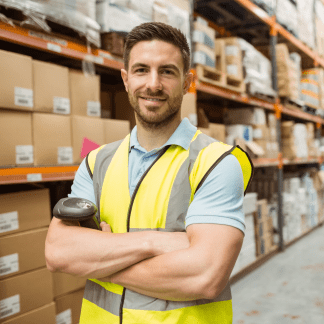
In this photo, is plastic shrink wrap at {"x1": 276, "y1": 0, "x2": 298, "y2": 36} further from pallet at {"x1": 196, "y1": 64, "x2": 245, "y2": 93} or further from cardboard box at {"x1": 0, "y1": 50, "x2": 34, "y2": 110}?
cardboard box at {"x1": 0, "y1": 50, "x2": 34, "y2": 110}

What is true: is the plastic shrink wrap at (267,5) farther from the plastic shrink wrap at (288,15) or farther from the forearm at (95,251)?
the forearm at (95,251)

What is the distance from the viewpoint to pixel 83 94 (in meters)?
2.10

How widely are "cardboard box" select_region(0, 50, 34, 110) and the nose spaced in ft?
2.94

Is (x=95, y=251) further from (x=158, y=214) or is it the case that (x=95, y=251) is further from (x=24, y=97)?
(x=24, y=97)

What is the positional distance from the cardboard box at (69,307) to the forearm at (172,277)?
3.88ft

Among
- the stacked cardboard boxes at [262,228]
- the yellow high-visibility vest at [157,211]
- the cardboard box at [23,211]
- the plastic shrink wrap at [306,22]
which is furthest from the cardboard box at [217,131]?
the plastic shrink wrap at [306,22]

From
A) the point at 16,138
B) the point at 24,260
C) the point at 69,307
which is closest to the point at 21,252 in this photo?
the point at 24,260

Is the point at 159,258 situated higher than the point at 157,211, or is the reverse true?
the point at 157,211

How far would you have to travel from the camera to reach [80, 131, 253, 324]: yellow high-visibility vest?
1.05 m

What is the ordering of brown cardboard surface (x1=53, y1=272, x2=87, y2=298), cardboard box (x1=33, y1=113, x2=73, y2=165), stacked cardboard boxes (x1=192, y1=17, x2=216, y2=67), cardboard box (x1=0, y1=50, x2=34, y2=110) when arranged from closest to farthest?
1. cardboard box (x1=0, y1=50, x2=34, y2=110)
2. cardboard box (x1=33, y1=113, x2=73, y2=165)
3. brown cardboard surface (x1=53, y1=272, x2=87, y2=298)
4. stacked cardboard boxes (x1=192, y1=17, x2=216, y2=67)

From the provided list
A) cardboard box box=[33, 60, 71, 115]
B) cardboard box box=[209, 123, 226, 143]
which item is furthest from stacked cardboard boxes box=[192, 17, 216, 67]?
cardboard box box=[33, 60, 71, 115]

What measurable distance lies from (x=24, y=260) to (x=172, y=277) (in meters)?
1.14

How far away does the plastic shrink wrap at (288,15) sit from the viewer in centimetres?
419

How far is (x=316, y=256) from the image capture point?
4.21 metres
